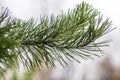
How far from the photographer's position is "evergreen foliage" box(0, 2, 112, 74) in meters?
1.37

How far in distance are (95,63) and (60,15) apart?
16.7 meters

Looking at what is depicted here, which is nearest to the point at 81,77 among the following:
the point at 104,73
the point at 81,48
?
the point at 104,73

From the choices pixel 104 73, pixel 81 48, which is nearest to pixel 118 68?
pixel 104 73

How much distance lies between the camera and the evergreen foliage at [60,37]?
137 centimetres

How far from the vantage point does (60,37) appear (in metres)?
1.40

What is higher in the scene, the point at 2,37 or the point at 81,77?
the point at 81,77

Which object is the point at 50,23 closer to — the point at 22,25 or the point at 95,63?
the point at 22,25

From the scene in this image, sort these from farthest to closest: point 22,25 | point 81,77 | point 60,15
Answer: point 81,77
point 60,15
point 22,25

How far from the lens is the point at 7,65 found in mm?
1338

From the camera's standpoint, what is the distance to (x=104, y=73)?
682 inches

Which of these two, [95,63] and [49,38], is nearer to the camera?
[49,38]

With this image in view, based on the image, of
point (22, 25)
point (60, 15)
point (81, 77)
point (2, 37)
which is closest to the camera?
point (2, 37)

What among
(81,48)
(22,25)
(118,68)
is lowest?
(81,48)

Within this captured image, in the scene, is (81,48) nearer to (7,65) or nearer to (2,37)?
(7,65)
